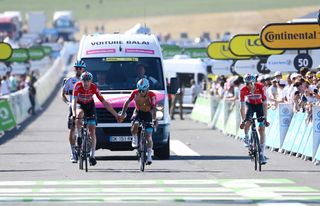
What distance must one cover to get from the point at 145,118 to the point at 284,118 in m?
5.96

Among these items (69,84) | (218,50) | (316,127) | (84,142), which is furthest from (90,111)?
(218,50)

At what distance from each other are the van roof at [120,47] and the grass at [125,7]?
4142 inches

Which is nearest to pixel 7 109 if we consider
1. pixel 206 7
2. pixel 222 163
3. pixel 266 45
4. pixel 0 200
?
pixel 266 45

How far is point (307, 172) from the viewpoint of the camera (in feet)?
66.7

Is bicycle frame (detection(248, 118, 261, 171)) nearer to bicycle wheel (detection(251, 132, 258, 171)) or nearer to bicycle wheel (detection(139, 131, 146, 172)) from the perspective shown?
bicycle wheel (detection(251, 132, 258, 171))

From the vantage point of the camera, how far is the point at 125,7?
158 metres

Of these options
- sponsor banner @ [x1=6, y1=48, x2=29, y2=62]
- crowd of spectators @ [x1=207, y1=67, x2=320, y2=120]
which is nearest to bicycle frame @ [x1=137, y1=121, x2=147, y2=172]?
crowd of spectators @ [x1=207, y1=67, x2=320, y2=120]

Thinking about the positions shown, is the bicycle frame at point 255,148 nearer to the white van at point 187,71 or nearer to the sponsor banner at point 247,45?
the sponsor banner at point 247,45

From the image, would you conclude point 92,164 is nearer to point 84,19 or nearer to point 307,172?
point 307,172

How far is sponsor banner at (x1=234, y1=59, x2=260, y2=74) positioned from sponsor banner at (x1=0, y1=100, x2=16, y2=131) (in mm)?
6735

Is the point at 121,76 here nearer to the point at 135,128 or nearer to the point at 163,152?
the point at 163,152

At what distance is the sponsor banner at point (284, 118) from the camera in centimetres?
2602

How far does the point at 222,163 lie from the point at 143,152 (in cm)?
237

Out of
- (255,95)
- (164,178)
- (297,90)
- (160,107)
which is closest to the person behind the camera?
(164,178)
